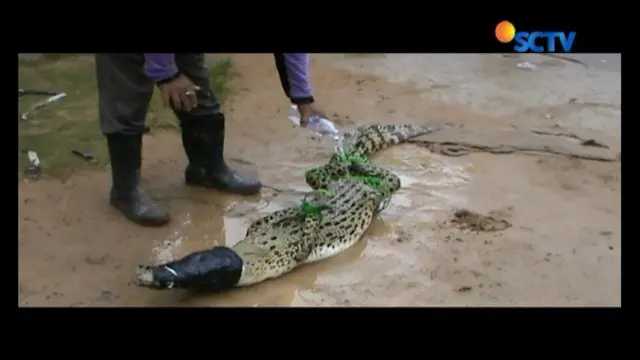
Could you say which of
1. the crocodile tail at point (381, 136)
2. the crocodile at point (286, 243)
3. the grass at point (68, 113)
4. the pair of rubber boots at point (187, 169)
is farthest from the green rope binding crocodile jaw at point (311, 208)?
the grass at point (68, 113)

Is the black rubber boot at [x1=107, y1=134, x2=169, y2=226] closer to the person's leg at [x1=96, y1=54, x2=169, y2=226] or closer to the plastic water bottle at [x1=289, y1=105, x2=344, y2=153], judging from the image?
the person's leg at [x1=96, y1=54, x2=169, y2=226]

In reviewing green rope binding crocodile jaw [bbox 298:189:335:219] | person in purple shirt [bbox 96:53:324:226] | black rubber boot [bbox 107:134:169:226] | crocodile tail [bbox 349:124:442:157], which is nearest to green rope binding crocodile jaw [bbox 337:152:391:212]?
crocodile tail [bbox 349:124:442:157]

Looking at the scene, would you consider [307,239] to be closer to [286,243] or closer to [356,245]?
[286,243]

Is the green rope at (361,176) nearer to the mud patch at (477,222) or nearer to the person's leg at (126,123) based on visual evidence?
the mud patch at (477,222)

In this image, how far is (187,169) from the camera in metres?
4.37

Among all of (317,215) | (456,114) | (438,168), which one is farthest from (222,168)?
(456,114)

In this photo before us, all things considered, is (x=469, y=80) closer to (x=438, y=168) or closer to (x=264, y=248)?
(x=438, y=168)

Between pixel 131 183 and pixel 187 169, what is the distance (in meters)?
0.51

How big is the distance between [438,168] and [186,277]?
2.10 metres

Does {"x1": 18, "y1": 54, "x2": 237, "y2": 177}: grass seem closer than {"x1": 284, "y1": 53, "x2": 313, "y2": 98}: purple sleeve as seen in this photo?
No

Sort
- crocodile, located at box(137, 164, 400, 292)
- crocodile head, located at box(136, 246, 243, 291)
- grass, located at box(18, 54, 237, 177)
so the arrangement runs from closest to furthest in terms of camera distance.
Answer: crocodile head, located at box(136, 246, 243, 291) < crocodile, located at box(137, 164, 400, 292) < grass, located at box(18, 54, 237, 177)

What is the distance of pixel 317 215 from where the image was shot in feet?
12.7

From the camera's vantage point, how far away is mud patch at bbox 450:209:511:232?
3936 millimetres

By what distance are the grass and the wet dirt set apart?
0.20 meters
